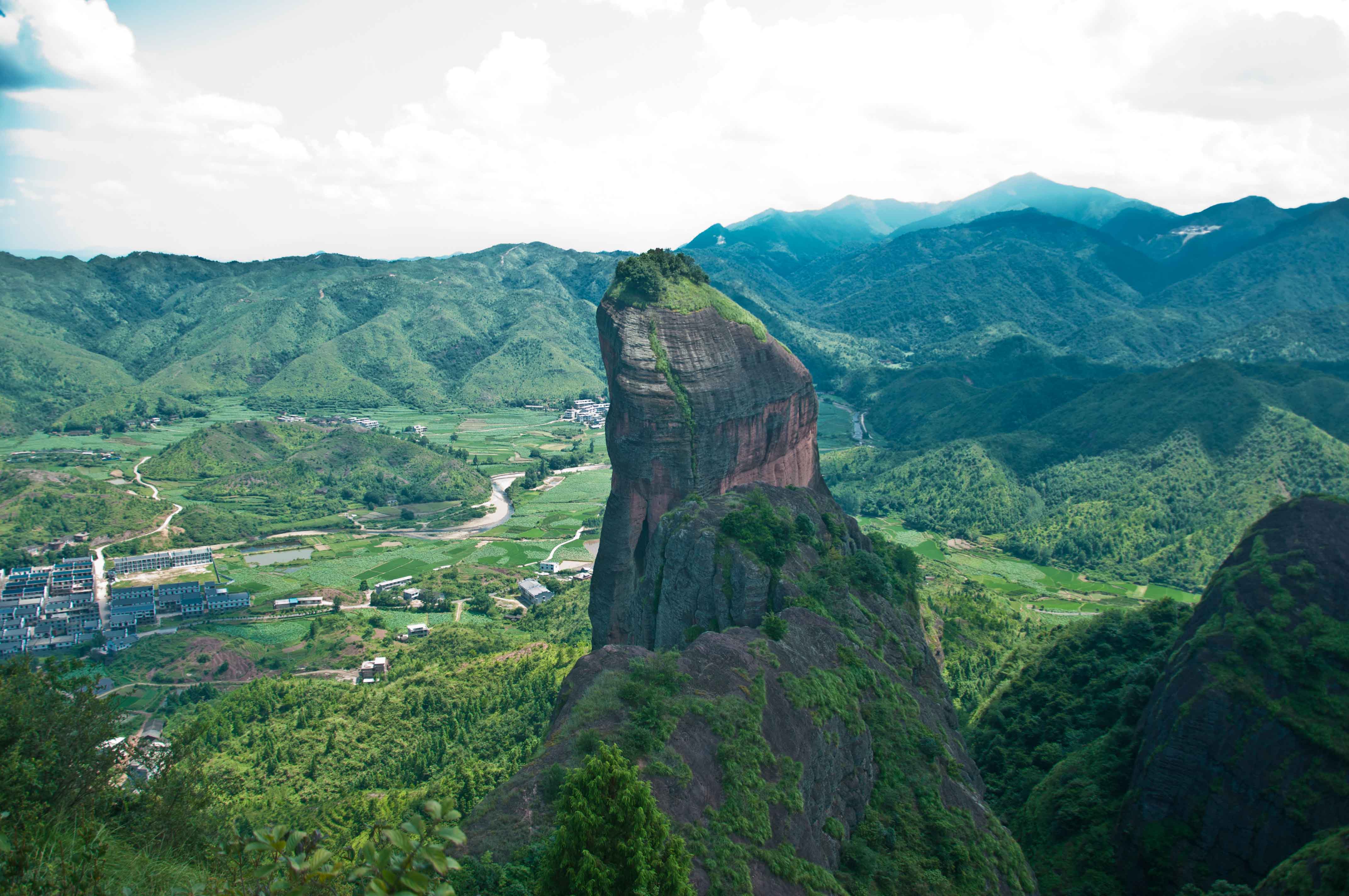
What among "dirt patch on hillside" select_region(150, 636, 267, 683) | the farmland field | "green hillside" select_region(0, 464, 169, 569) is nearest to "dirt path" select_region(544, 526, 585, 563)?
"dirt patch on hillside" select_region(150, 636, 267, 683)

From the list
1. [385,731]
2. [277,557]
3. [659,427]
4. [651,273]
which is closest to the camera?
[659,427]

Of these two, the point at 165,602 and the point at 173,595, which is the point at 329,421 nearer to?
the point at 173,595

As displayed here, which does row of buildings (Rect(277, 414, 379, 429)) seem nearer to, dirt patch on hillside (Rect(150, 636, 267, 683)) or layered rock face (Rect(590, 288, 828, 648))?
dirt patch on hillside (Rect(150, 636, 267, 683))

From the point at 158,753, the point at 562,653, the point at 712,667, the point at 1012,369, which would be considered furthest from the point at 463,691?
the point at 1012,369

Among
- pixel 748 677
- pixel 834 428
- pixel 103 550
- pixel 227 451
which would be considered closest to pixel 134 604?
pixel 103 550

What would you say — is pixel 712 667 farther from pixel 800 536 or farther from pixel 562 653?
pixel 562 653

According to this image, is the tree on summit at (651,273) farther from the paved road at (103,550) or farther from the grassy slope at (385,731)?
the paved road at (103,550)

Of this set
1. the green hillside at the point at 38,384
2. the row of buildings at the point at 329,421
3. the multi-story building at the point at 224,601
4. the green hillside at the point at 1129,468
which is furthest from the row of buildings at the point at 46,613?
the green hillside at the point at 38,384
